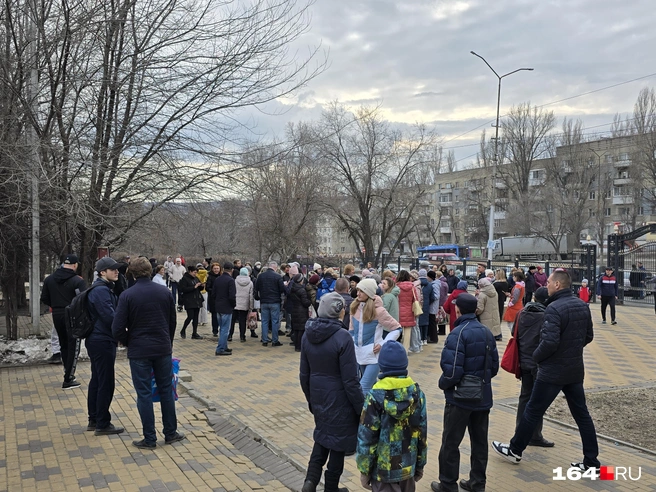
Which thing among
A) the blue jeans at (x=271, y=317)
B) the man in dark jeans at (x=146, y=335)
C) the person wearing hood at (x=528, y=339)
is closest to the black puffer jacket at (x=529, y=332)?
the person wearing hood at (x=528, y=339)

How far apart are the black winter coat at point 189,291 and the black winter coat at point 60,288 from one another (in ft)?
16.1

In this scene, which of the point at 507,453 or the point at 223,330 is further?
the point at 223,330

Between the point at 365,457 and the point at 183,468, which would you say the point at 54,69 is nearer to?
the point at 183,468

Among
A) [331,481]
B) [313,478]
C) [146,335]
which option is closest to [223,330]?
[146,335]

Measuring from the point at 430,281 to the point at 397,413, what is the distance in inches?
356

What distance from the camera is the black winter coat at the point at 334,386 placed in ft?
13.9

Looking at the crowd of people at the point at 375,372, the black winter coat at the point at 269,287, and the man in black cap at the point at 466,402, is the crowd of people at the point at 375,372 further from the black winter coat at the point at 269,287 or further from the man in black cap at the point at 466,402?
the black winter coat at the point at 269,287

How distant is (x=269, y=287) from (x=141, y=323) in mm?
6509

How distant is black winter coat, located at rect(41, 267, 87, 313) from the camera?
8094 mm

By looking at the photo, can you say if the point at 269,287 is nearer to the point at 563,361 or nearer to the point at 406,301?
the point at 406,301

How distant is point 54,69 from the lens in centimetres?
878

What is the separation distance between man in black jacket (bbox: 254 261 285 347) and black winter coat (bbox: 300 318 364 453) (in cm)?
751

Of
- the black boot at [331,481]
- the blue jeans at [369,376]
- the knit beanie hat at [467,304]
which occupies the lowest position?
the black boot at [331,481]

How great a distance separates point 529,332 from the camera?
5691 mm
